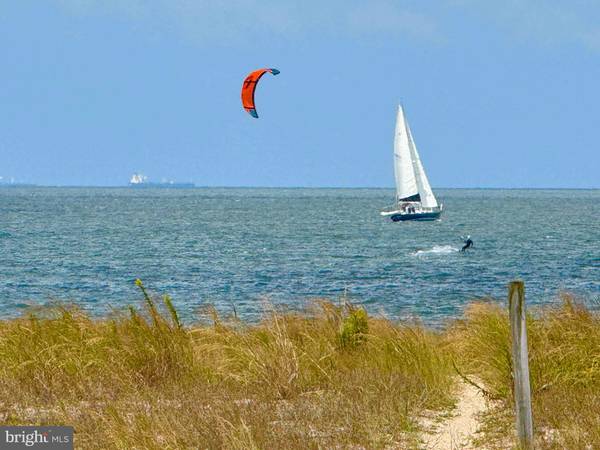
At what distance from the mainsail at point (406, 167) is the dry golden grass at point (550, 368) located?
3463 inches

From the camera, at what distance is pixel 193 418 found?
8.94 meters

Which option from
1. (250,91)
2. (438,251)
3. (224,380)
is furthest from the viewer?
(438,251)

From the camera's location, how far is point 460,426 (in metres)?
9.66

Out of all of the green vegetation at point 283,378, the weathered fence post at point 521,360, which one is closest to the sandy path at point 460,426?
the green vegetation at point 283,378

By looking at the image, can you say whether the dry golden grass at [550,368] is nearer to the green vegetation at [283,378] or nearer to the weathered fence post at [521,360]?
the green vegetation at [283,378]

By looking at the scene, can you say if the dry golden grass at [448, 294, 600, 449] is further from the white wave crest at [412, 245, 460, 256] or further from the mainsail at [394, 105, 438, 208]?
the mainsail at [394, 105, 438, 208]

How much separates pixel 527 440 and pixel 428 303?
88.1 ft

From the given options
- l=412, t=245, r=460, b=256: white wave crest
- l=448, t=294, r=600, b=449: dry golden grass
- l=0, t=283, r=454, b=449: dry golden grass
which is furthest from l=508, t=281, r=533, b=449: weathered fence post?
l=412, t=245, r=460, b=256: white wave crest

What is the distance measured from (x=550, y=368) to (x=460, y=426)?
1.78 metres

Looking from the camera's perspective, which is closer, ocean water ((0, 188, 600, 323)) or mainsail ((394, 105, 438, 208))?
ocean water ((0, 188, 600, 323))

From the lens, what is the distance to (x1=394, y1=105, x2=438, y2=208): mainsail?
3989 inches

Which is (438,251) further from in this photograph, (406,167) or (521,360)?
(521,360)

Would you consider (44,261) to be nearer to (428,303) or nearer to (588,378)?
(428,303)

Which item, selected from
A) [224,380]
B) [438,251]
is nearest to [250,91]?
[224,380]
